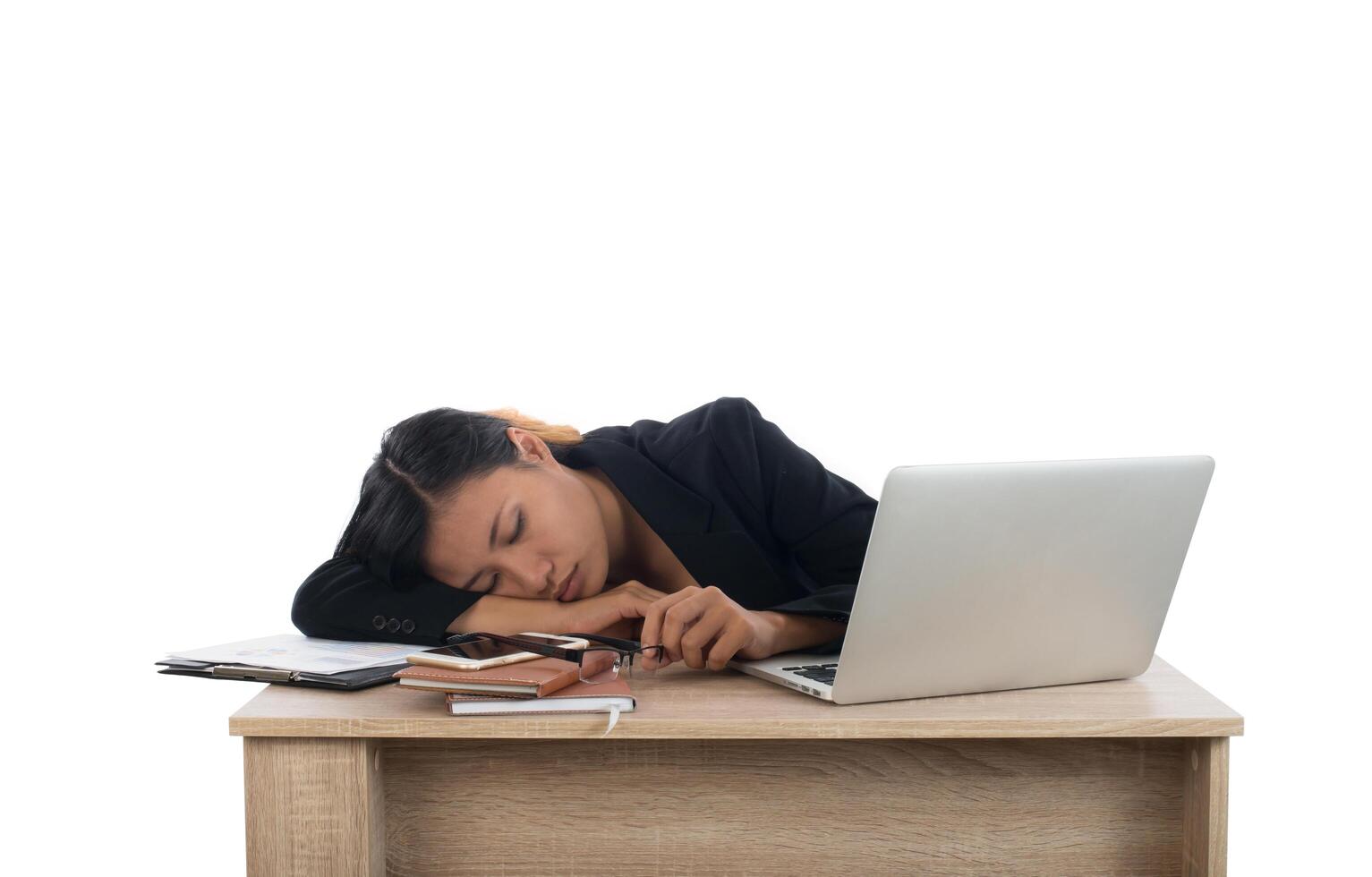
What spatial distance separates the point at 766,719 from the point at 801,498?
674 mm

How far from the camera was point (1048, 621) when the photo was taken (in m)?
1.55

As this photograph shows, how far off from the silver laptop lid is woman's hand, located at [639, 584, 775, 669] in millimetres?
191

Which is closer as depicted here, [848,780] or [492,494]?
[848,780]

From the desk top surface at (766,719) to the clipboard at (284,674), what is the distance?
1.4 inches

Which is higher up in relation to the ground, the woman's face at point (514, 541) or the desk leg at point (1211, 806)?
the woman's face at point (514, 541)

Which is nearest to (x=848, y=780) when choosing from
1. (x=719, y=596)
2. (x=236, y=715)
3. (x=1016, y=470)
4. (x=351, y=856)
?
(x=719, y=596)

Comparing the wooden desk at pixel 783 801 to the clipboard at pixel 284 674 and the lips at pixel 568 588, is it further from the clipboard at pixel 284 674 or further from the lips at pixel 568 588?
the lips at pixel 568 588

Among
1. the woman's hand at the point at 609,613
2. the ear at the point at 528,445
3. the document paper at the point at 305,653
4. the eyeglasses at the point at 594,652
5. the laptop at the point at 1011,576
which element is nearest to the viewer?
the laptop at the point at 1011,576

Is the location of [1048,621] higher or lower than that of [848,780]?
higher

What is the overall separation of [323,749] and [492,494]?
0.54 m

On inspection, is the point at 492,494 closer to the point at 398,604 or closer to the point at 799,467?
the point at 398,604

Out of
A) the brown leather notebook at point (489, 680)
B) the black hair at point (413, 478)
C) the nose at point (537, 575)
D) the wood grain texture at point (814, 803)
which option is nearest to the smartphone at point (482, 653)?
the brown leather notebook at point (489, 680)

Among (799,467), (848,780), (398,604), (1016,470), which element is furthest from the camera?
(799,467)

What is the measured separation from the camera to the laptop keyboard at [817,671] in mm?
1553
